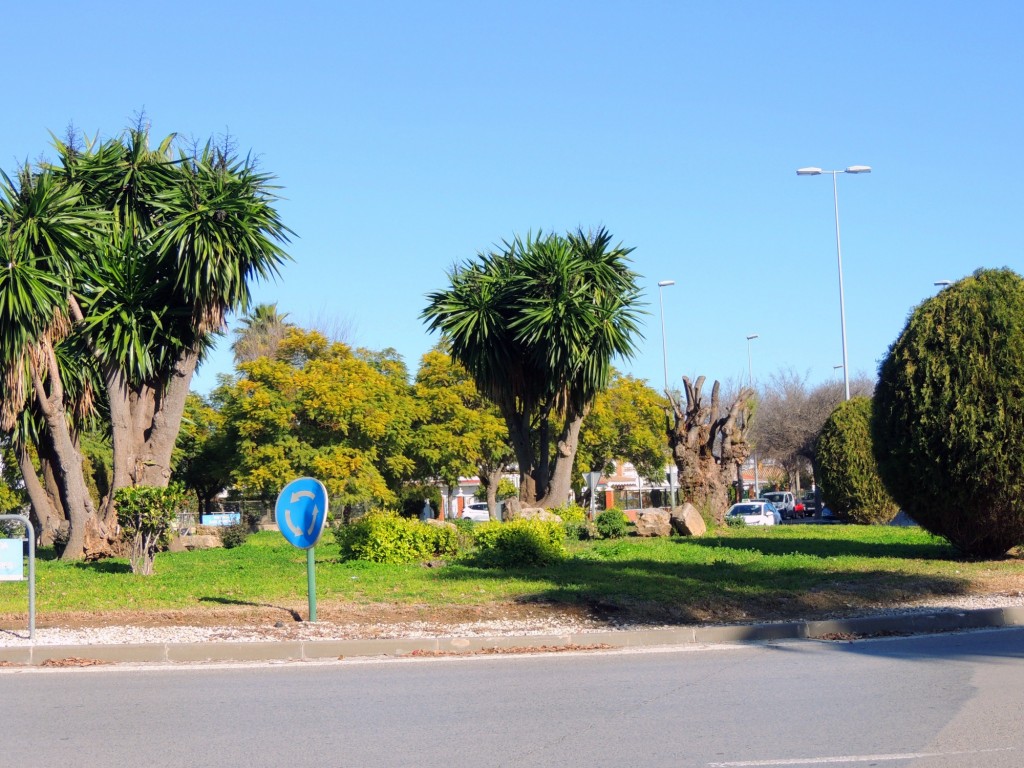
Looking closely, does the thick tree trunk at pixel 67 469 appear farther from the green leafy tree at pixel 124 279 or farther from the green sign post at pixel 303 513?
the green sign post at pixel 303 513

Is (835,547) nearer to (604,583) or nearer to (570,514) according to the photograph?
(604,583)

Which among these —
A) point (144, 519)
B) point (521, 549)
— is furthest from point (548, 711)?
point (144, 519)

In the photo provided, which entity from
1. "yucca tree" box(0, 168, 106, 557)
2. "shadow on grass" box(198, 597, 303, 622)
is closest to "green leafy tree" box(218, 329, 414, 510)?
"yucca tree" box(0, 168, 106, 557)

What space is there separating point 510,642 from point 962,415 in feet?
29.5

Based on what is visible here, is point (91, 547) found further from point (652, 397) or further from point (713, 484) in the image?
point (652, 397)

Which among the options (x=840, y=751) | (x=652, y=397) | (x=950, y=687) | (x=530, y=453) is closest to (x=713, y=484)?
(x=530, y=453)

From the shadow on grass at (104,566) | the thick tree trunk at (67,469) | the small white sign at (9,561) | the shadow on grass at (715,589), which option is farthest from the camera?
the thick tree trunk at (67,469)

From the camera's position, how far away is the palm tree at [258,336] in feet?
203

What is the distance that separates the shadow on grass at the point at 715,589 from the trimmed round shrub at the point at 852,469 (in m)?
14.2

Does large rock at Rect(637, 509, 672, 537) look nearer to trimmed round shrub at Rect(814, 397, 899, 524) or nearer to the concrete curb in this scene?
Result: trimmed round shrub at Rect(814, 397, 899, 524)

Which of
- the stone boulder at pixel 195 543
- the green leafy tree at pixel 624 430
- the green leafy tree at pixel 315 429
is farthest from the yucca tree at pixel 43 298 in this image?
the green leafy tree at pixel 624 430

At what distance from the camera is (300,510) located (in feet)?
40.0

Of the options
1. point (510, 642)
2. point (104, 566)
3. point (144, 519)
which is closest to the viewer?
point (510, 642)

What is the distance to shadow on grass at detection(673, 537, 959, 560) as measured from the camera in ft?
61.5
